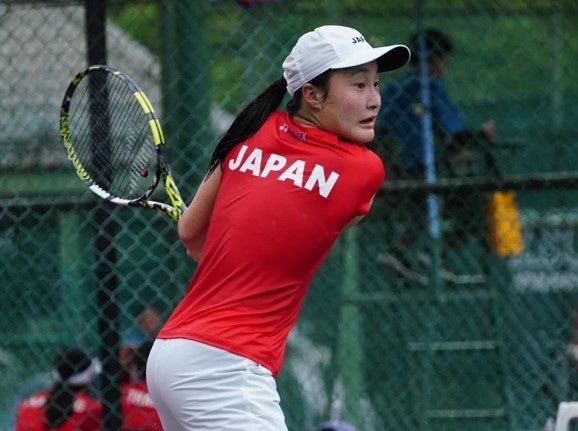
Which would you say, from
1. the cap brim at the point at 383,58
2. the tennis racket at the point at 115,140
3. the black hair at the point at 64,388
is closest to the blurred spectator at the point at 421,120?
the tennis racket at the point at 115,140

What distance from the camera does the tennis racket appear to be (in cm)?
423

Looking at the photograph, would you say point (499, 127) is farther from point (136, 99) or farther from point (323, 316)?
point (136, 99)

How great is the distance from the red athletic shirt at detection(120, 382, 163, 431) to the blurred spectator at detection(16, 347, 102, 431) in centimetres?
14

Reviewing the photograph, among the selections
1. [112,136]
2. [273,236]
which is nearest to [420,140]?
[112,136]

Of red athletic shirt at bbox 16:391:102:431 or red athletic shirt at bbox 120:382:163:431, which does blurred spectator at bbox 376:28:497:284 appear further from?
red athletic shirt at bbox 16:391:102:431

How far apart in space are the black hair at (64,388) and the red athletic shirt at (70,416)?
27mm

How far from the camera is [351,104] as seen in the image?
3498 millimetres

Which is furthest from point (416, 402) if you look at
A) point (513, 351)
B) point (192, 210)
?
point (192, 210)

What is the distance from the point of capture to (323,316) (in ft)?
20.2

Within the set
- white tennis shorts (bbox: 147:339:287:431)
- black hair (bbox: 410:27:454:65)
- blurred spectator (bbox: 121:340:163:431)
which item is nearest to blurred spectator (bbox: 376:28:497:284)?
black hair (bbox: 410:27:454:65)

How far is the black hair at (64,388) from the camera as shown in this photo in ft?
18.4

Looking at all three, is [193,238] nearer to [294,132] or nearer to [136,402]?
[294,132]

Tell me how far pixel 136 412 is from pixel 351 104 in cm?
253

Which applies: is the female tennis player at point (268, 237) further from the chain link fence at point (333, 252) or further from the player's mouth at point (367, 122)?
the chain link fence at point (333, 252)
